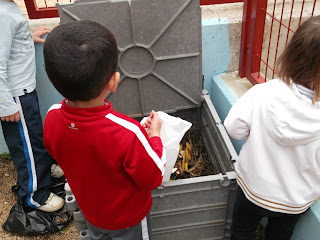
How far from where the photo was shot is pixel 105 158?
1087 mm

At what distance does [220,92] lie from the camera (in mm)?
2473

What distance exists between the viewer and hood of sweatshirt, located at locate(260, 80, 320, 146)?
1.14m

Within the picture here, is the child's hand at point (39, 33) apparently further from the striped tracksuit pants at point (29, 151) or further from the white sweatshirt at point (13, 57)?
the striped tracksuit pants at point (29, 151)

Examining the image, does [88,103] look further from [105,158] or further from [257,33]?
[257,33]

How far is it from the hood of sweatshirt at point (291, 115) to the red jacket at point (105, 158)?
0.43m

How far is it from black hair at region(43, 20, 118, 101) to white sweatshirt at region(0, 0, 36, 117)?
38.0 inches

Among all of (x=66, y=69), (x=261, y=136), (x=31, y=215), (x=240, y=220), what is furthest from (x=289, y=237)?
(x=31, y=215)

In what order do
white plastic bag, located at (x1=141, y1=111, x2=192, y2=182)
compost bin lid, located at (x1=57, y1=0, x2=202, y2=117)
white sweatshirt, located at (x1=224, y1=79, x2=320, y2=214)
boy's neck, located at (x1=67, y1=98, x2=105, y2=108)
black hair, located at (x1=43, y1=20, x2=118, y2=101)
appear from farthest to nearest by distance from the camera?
compost bin lid, located at (x1=57, y1=0, x2=202, y2=117) < white plastic bag, located at (x1=141, y1=111, x2=192, y2=182) < white sweatshirt, located at (x1=224, y1=79, x2=320, y2=214) < boy's neck, located at (x1=67, y1=98, x2=105, y2=108) < black hair, located at (x1=43, y1=20, x2=118, y2=101)

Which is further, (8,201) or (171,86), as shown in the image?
(8,201)

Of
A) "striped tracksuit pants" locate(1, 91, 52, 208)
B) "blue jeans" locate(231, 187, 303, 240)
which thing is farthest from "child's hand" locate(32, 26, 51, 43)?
"blue jeans" locate(231, 187, 303, 240)

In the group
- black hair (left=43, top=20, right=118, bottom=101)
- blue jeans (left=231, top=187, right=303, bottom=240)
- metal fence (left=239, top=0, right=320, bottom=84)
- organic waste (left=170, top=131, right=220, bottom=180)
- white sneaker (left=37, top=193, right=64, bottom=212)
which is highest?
black hair (left=43, top=20, right=118, bottom=101)

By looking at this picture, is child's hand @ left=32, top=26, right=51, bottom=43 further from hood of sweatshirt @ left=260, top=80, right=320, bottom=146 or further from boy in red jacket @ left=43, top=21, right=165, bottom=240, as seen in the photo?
hood of sweatshirt @ left=260, top=80, right=320, bottom=146

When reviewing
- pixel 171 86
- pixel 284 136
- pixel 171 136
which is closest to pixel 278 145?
pixel 284 136

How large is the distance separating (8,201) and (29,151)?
60 cm
